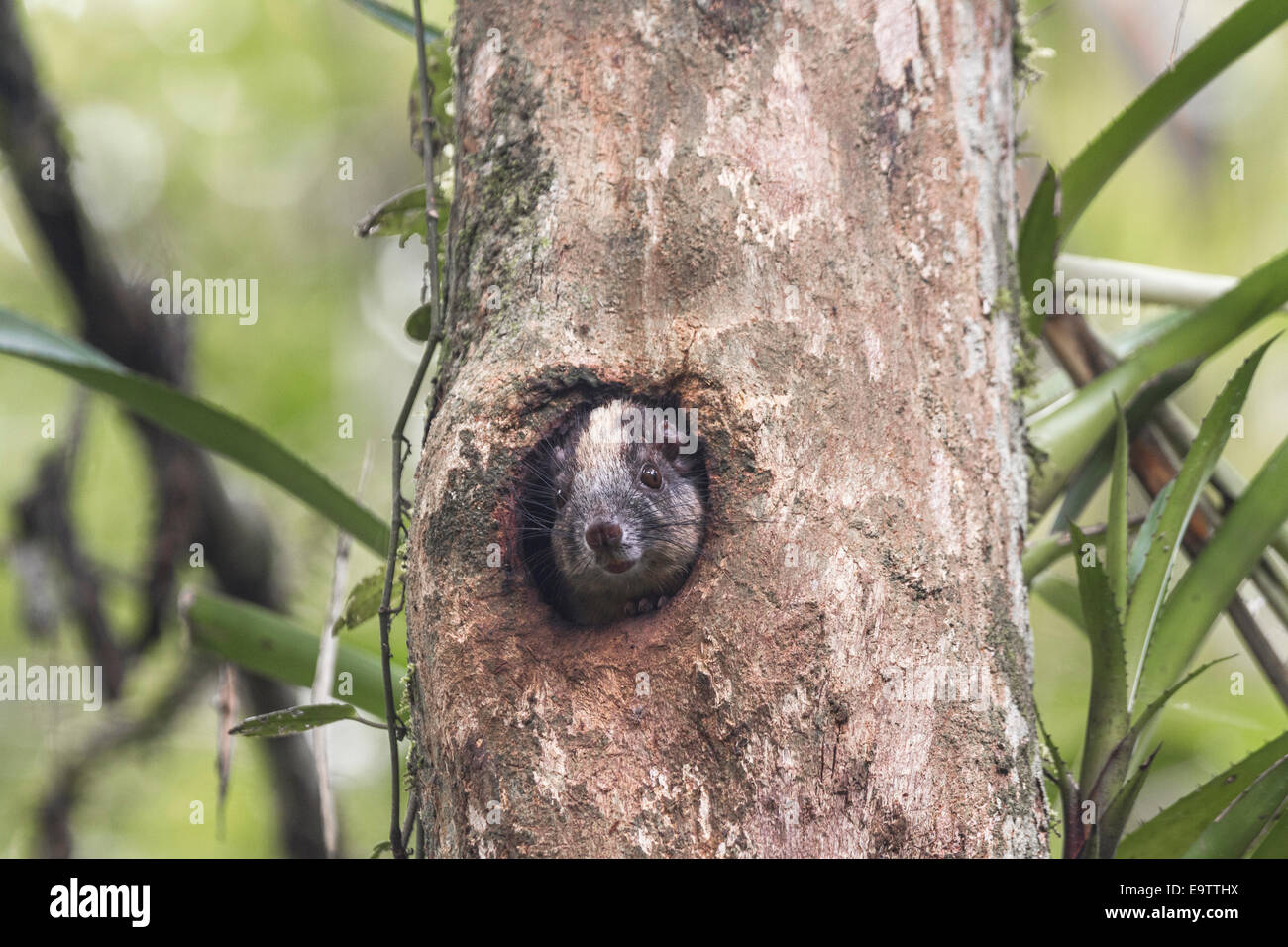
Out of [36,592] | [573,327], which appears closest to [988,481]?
[573,327]

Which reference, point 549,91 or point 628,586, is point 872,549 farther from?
point 549,91

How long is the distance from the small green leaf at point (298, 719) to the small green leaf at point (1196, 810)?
1.84 m

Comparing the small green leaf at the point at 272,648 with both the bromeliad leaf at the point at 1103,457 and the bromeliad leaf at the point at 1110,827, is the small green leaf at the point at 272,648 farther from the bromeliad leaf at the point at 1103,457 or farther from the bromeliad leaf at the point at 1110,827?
the bromeliad leaf at the point at 1103,457

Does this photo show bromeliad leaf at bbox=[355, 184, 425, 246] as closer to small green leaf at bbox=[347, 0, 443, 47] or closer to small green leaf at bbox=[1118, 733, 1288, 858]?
small green leaf at bbox=[347, 0, 443, 47]

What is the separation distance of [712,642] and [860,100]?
4.10 feet

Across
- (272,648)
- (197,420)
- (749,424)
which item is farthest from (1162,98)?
(272,648)

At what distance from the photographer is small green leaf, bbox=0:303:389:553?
2.60 meters

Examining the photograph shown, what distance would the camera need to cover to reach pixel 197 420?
2721mm

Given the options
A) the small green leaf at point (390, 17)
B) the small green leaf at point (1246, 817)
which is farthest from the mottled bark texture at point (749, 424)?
the small green leaf at point (390, 17)

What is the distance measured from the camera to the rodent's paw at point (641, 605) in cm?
267

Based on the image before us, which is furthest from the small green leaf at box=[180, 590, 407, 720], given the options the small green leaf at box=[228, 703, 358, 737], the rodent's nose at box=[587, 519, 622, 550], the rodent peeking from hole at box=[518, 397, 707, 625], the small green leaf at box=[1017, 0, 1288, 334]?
the small green leaf at box=[1017, 0, 1288, 334]

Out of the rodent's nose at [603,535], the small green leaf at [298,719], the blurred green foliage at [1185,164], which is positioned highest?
the blurred green foliage at [1185,164]

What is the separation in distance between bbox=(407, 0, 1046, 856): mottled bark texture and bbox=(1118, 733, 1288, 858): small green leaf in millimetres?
599
